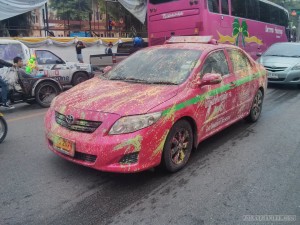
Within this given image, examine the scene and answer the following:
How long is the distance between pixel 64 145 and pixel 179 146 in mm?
1395

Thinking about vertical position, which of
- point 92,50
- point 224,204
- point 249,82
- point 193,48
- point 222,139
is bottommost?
point 224,204

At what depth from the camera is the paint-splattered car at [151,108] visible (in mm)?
3500

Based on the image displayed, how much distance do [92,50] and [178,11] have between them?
8555 millimetres

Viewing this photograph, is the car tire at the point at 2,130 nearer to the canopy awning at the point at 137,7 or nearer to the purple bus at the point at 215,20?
the purple bus at the point at 215,20

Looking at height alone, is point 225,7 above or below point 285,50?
above

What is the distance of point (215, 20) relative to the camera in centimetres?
1184

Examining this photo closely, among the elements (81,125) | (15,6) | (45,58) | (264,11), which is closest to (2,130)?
(81,125)

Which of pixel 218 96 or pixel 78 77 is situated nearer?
pixel 218 96

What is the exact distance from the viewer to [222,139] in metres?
5.41

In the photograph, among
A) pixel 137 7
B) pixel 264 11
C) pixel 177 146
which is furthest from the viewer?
pixel 137 7

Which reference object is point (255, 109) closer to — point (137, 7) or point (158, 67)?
point (158, 67)

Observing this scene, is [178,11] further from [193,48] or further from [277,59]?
[193,48]

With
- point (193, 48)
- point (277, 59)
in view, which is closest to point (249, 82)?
point (193, 48)

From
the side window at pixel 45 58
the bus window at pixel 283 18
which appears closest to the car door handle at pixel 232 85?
the side window at pixel 45 58
